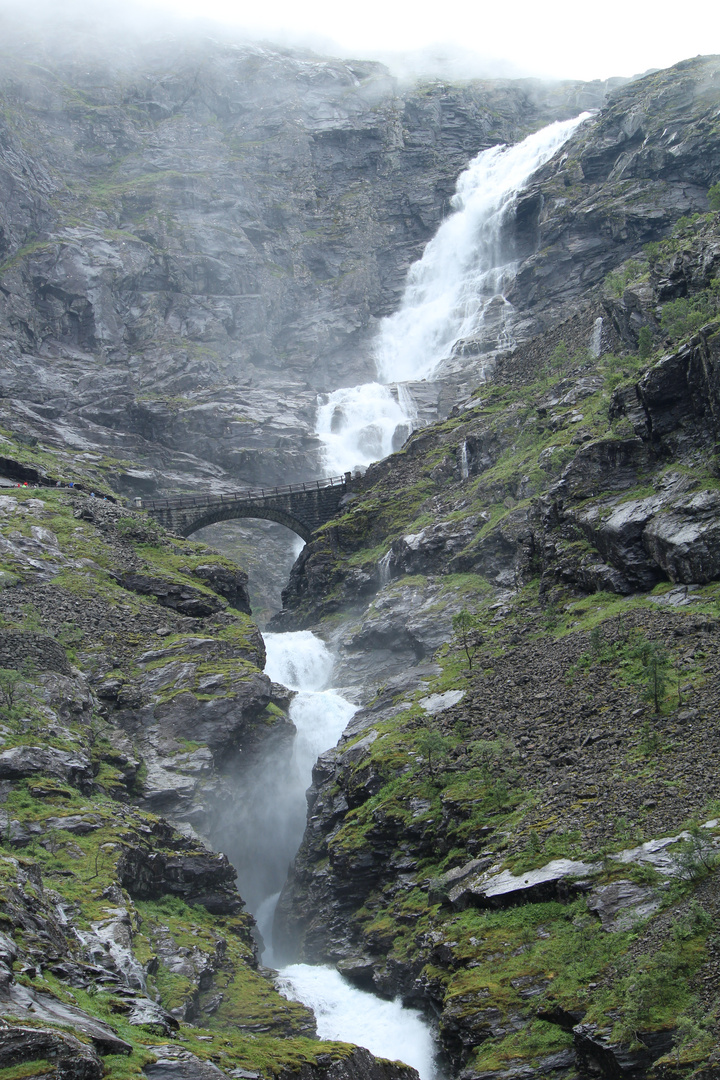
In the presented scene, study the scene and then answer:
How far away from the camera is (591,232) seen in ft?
344

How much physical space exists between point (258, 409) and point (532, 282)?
3786 cm

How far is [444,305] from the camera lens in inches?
4872

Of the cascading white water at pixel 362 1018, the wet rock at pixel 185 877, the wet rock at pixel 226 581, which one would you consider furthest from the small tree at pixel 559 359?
the cascading white water at pixel 362 1018

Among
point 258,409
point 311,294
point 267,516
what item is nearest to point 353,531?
point 267,516

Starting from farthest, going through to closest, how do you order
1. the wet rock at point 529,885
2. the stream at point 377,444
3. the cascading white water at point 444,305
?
the cascading white water at point 444,305 → the stream at point 377,444 → the wet rock at point 529,885

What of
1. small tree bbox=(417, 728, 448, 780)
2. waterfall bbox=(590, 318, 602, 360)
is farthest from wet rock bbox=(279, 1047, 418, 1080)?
waterfall bbox=(590, 318, 602, 360)

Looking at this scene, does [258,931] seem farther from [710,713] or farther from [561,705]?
[710,713]

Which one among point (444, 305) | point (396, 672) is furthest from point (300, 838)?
point (444, 305)

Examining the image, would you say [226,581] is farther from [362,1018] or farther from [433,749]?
[362,1018]

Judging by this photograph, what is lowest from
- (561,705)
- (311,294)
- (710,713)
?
(710,713)

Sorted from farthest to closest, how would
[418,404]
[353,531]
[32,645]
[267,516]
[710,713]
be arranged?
[418,404] → [267,516] → [353,531] → [32,645] → [710,713]

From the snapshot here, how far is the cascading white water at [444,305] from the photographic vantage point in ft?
342

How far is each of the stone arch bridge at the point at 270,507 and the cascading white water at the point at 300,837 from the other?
1708 centimetres

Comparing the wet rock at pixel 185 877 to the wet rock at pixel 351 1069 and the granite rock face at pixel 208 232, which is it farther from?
the granite rock face at pixel 208 232
